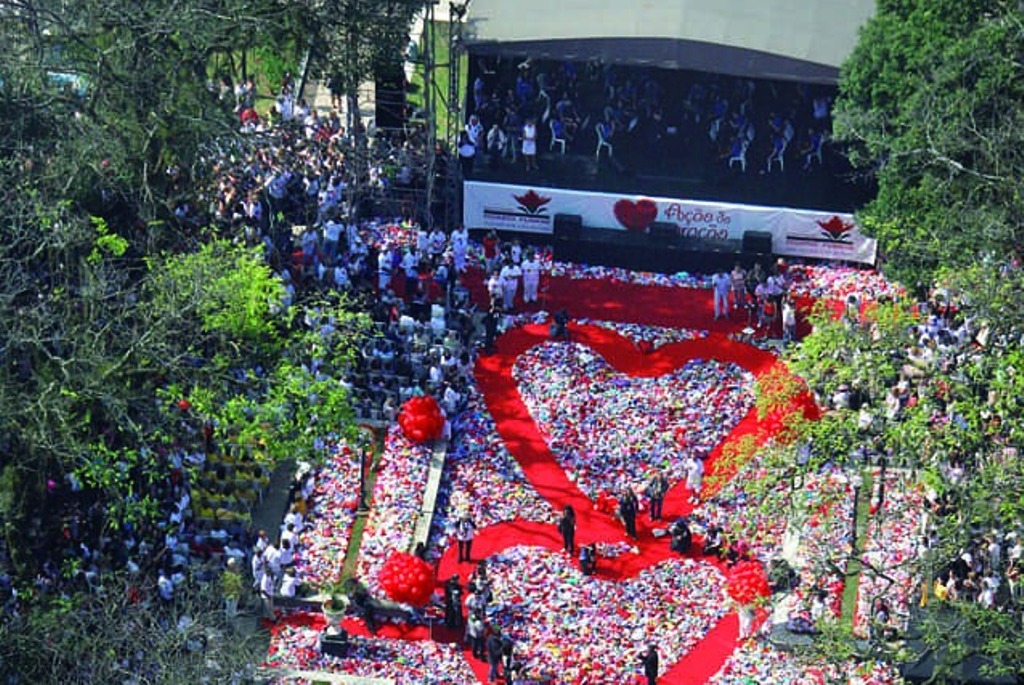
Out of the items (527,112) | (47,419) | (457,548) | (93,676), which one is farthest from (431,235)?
(93,676)

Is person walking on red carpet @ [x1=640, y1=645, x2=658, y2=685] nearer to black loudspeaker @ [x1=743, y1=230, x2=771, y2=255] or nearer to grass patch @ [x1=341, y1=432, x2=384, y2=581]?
grass patch @ [x1=341, y1=432, x2=384, y2=581]

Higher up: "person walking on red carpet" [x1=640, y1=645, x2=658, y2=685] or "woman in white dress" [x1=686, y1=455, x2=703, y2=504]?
"woman in white dress" [x1=686, y1=455, x2=703, y2=504]

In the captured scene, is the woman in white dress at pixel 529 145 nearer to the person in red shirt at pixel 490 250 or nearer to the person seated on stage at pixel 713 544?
the person in red shirt at pixel 490 250

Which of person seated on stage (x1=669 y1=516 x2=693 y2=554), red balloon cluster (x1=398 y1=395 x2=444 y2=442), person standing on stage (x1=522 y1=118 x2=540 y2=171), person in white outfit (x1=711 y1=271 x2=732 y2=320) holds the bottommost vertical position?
person seated on stage (x1=669 y1=516 x2=693 y2=554)

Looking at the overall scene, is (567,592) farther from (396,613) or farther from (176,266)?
(176,266)

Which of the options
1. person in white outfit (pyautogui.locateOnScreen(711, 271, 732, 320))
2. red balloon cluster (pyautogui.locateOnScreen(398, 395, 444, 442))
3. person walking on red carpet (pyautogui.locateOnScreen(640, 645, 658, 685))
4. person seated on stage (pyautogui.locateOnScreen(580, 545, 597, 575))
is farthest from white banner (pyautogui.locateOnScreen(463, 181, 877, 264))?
person walking on red carpet (pyautogui.locateOnScreen(640, 645, 658, 685))


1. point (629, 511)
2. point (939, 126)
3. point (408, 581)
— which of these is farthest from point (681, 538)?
point (939, 126)

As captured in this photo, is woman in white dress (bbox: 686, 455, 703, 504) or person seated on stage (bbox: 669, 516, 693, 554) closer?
person seated on stage (bbox: 669, 516, 693, 554)
